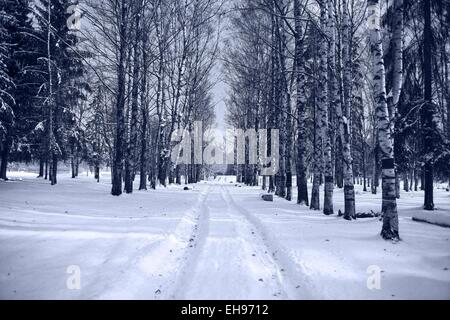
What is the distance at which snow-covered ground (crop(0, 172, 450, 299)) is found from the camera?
4.76 meters

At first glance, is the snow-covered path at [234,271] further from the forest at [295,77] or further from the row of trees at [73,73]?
the row of trees at [73,73]

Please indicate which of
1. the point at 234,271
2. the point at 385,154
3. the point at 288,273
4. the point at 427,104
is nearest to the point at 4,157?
the point at 234,271

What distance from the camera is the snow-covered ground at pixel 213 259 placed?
4.76 m

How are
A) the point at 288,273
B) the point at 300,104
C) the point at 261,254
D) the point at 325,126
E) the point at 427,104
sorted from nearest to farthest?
the point at 288,273
the point at 261,254
the point at 427,104
the point at 325,126
the point at 300,104

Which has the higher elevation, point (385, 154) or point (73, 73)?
point (73, 73)

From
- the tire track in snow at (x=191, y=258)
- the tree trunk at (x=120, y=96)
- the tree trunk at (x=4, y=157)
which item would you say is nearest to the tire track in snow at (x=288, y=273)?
the tire track in snow at (x=191, y=258)

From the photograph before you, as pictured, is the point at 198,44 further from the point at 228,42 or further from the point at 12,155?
the point at 12,155

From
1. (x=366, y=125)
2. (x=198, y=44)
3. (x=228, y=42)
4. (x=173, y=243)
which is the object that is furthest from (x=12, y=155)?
(x=366, y=125)

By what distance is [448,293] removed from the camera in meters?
4.65

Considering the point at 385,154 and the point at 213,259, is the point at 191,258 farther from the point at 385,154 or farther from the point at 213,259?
the point at 385,154

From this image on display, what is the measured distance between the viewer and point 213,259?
634 centimetres

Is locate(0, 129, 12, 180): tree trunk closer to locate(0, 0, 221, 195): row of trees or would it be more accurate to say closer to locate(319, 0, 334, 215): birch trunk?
locate(0, 0, 221, 195): row of trees

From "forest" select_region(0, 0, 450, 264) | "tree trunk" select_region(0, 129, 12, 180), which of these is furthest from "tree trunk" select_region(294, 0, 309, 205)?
"tree trunk" select_region(0, 129, 12, 180)

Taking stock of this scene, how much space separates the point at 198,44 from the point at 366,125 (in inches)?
894
